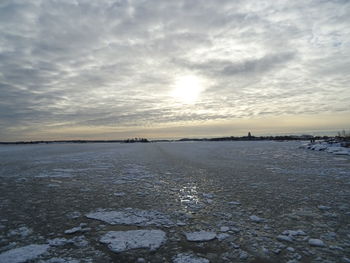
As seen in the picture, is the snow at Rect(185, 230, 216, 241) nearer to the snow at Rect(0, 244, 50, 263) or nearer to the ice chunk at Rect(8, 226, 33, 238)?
the snow at Rect(0, 244, 50, 263)

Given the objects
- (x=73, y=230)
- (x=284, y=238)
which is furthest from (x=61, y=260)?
(x=284, y=238)

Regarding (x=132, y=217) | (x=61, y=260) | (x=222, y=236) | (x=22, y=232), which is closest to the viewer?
(x=61, y=260)

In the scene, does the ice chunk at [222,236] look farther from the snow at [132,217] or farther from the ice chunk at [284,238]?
the snow at [132,217]

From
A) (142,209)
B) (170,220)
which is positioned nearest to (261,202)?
(170,220)

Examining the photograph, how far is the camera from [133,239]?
3.09m

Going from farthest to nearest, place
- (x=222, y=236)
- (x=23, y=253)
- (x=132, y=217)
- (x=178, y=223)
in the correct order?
(x=132, y=217) < (x=178, y=223) < (x=222, y=236) < (x=23, y=253)

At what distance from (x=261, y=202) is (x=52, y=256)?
161 inches

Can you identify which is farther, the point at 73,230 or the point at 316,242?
the point at 73,230

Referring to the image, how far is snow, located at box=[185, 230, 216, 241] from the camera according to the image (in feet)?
10.1

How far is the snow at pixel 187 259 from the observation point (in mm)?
2492

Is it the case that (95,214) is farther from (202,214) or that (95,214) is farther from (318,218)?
(318,218)

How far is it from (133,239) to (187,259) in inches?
37.6

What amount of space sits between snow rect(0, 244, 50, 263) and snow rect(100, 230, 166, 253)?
2.56 feet

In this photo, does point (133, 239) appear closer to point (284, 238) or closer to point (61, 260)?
point (61, 260)
